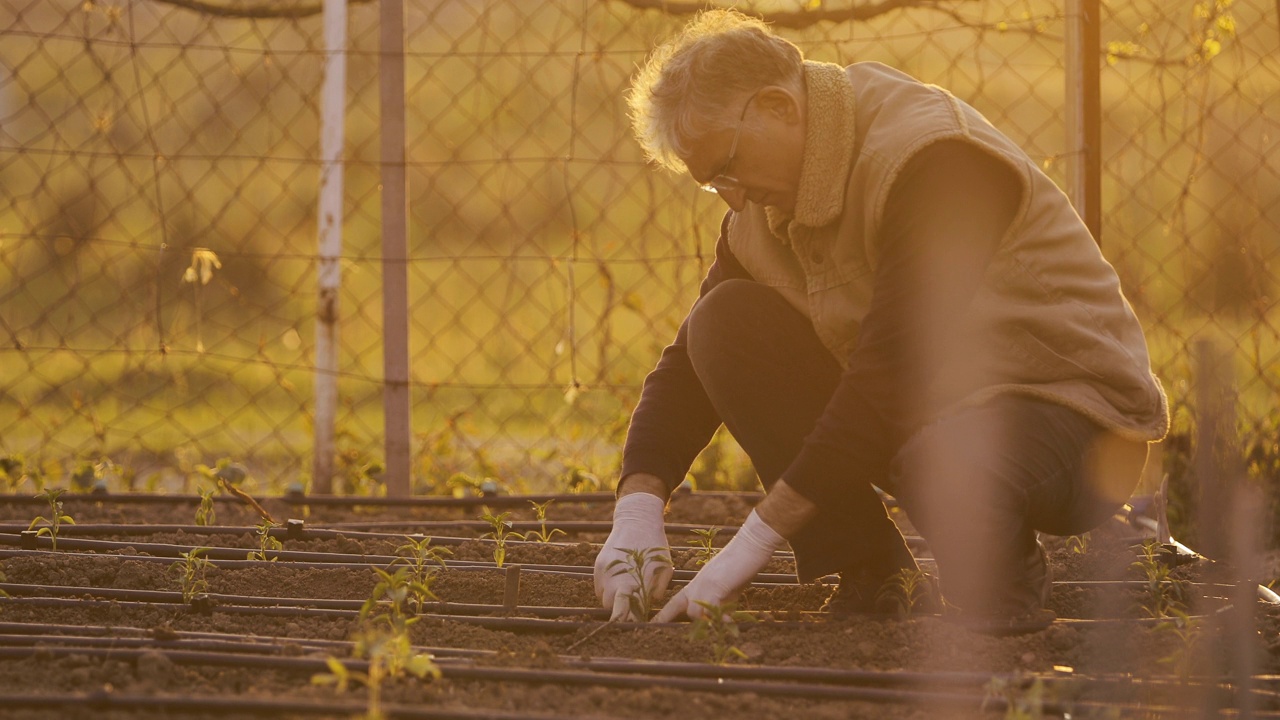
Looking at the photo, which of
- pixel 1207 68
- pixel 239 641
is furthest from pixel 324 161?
pixel 1207 68

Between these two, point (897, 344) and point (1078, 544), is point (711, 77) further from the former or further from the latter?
point (1078, 544)

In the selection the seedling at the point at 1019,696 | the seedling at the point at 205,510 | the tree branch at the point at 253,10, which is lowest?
the seedling at the point at 1019,696

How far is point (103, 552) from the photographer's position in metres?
2.82

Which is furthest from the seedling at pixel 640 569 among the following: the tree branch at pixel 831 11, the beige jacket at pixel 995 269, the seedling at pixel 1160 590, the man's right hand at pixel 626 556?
the tree branch at pixel 831 11

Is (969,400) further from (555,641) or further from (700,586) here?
(555,641)

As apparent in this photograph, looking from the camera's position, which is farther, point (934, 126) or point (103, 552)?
point (103, 552)

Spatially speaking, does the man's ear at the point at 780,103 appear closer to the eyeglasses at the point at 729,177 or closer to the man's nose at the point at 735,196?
the eyeglasses at the point at 729,177

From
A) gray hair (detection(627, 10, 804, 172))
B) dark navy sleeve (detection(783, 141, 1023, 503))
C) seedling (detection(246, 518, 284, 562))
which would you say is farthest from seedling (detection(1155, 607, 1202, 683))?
seedling (detection(246, 518, 284, 562))

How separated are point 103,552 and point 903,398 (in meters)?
1.89

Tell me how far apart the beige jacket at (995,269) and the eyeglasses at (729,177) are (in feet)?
0.41

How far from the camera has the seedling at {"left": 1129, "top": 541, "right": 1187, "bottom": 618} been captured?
2338 mm

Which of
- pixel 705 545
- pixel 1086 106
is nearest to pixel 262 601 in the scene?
pixel 705 545

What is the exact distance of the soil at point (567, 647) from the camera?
69.0 inches

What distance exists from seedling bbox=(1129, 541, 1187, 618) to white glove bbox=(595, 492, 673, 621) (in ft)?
3.08
